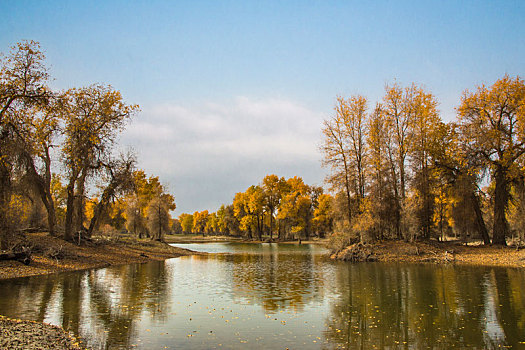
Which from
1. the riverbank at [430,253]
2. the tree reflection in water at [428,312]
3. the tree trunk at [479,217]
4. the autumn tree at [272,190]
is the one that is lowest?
the tree reflection in water at [428,312]

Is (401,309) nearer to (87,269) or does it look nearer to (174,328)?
(174,328)

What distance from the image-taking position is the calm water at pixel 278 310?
31.7ft

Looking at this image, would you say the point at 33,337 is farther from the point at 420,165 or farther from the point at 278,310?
the point at 420,165

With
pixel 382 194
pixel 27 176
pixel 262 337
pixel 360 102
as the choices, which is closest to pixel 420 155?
pixel 382 194

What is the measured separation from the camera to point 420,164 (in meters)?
37.9

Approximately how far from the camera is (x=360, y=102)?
38.8 metres

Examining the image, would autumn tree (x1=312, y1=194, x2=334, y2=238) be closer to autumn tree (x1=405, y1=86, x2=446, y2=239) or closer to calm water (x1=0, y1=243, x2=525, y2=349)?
autumn tree (x1=405, y1=86, x2=446, y2=239)

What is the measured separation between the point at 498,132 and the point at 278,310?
31.2 metres

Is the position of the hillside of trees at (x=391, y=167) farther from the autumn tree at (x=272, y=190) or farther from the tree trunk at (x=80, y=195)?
the autumn tree at (x=272, y=190)

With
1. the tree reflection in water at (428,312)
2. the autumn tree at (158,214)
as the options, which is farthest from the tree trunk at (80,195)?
the tree reflection in water at (428,312)

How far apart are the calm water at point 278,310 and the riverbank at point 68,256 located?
1845mm

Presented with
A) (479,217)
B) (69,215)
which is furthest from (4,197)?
(479,217)

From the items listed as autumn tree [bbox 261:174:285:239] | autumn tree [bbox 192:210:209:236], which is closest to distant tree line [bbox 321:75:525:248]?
autumn tree [bbox 261:174:285:239]

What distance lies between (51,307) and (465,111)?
126ft
